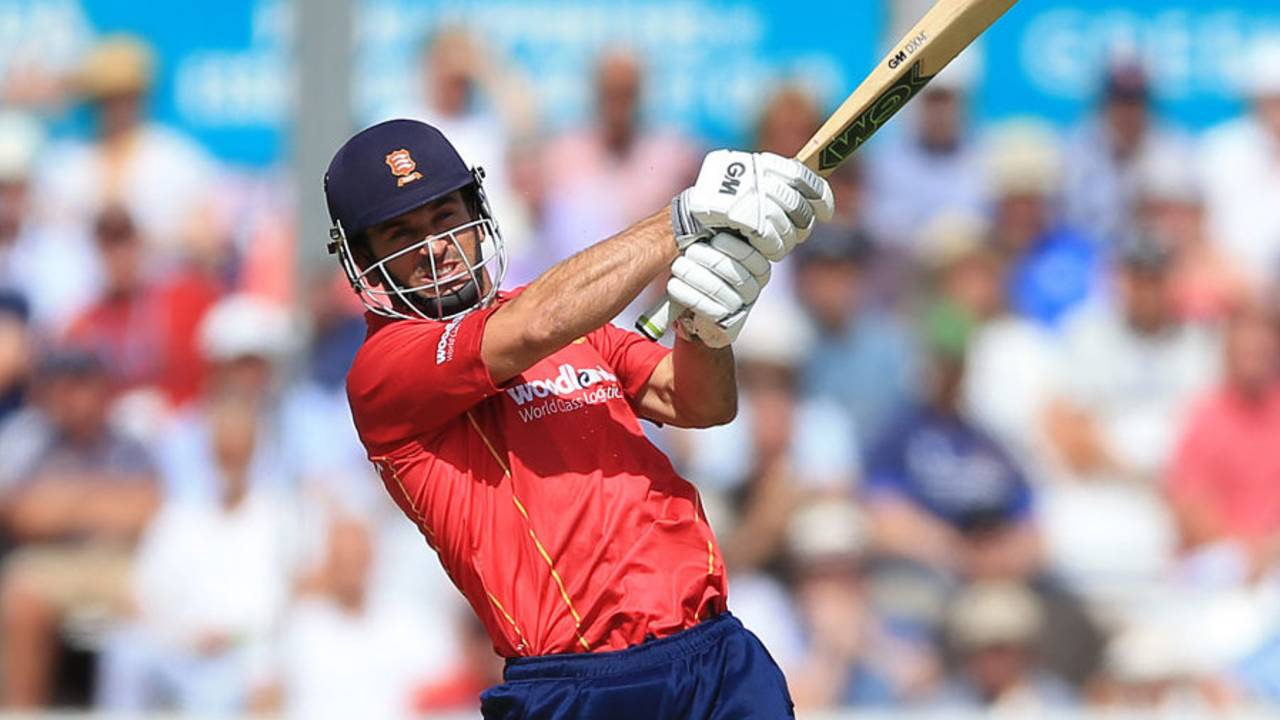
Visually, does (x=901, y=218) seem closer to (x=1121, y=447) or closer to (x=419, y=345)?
(x=1121, y=447)

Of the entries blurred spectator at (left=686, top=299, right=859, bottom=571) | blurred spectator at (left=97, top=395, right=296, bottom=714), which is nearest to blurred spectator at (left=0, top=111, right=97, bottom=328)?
blurred spectator at (left=97, top=395, right=296, bottom=714)

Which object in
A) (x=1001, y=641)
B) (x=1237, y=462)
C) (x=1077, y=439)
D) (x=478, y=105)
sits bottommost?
(x=1001, y=641)

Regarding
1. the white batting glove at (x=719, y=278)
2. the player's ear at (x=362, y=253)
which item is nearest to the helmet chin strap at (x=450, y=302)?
the player's ear at (x=362, y=253)

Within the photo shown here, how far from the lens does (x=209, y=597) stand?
8.36 m

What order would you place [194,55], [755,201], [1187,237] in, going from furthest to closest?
[194,55] → [1187,237] → [755,201]

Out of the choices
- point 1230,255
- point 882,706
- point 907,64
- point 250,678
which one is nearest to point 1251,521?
point 1230,255

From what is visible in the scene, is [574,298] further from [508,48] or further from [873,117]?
[508,48]

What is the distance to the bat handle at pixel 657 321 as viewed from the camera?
3.87 m

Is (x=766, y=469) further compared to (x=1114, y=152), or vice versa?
(x=1114, y=152)

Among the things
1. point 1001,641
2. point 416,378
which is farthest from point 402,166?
point 1001,641

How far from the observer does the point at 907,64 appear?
3861mm

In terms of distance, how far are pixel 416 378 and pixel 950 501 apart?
4731 mm

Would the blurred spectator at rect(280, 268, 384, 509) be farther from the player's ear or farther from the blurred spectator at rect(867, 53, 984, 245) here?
the player's ear

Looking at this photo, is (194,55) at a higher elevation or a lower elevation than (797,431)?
higher
